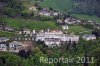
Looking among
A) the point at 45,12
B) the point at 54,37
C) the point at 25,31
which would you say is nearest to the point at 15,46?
the point at 25,31

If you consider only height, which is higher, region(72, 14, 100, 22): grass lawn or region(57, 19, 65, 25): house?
region(57, 19, 65, 25): house

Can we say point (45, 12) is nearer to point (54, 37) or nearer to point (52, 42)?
point (54, 37)

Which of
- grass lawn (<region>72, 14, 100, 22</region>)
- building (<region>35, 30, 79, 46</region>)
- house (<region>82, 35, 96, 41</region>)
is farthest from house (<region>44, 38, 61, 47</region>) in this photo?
grass lawn (<region>72, 14, 100, 22</region>)

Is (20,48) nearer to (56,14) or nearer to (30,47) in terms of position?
(30,47)

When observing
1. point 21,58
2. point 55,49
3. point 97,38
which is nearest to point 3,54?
point 21,58

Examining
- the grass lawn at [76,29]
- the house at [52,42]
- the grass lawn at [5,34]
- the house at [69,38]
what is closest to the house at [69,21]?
the grass lawn at [76,29]

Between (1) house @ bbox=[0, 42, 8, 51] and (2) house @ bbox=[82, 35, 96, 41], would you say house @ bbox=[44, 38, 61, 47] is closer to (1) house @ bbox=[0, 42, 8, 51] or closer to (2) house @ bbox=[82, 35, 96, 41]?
(2) house @ bbox=[82, 35, 96, 41]
